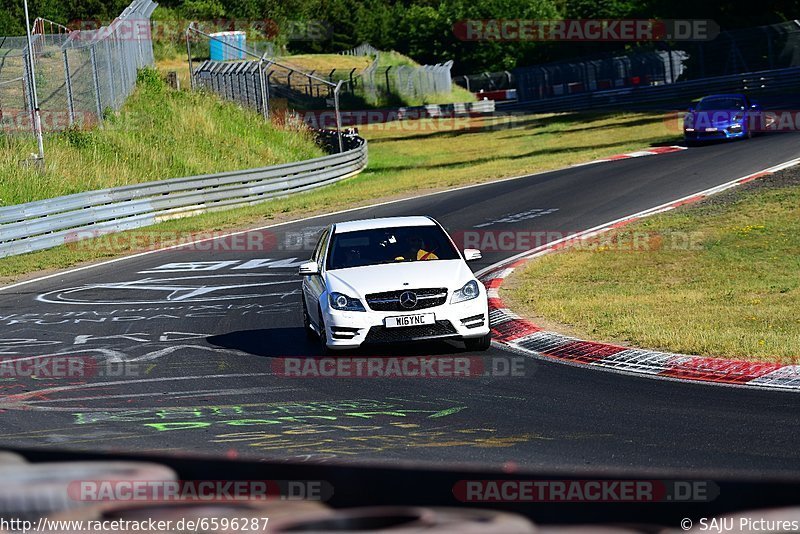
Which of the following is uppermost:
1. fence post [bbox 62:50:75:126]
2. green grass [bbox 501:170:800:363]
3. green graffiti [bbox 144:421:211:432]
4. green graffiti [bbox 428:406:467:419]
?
fence post [bbox 62:50:75:126]

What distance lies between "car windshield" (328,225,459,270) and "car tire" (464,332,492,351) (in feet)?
3.75

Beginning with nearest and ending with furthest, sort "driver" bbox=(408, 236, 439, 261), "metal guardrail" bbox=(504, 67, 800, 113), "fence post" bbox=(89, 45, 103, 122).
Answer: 1. "driver" bbox=(408, 236, 439, 261)
2. "fence post" bbox=(89, 45, 103, 122)
3. "metal guardrail" bbox=(504, 67, 800, 113)

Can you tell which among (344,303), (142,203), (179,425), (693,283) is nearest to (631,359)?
(344,303)

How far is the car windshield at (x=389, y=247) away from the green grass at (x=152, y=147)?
16253mm

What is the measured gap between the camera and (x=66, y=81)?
31484mm

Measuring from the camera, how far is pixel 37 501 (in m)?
4.07

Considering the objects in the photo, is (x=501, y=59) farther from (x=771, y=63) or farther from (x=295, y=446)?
(x=295, y=446)

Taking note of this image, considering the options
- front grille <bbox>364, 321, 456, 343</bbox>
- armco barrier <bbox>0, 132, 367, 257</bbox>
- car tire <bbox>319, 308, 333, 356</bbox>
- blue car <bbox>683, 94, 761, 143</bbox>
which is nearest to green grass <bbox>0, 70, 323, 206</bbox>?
armco barrier <bbox>0, 132, 367, 257</bbox>

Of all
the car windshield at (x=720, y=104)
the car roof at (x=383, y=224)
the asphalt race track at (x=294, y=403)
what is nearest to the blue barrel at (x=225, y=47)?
the car windshield at (x=720, y=104)

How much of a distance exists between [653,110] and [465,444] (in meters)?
45.1

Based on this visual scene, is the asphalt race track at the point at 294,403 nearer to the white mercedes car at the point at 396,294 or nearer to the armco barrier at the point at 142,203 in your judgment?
the white mercedes car at the point at 396,294

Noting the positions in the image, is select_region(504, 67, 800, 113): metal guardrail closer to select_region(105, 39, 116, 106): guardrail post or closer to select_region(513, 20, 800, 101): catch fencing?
select_region(513, 20, 800, 101): catch fencing

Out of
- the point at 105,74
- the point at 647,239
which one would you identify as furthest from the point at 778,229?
the point at 105,74

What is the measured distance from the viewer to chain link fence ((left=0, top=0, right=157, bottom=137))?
3008 centimetres
